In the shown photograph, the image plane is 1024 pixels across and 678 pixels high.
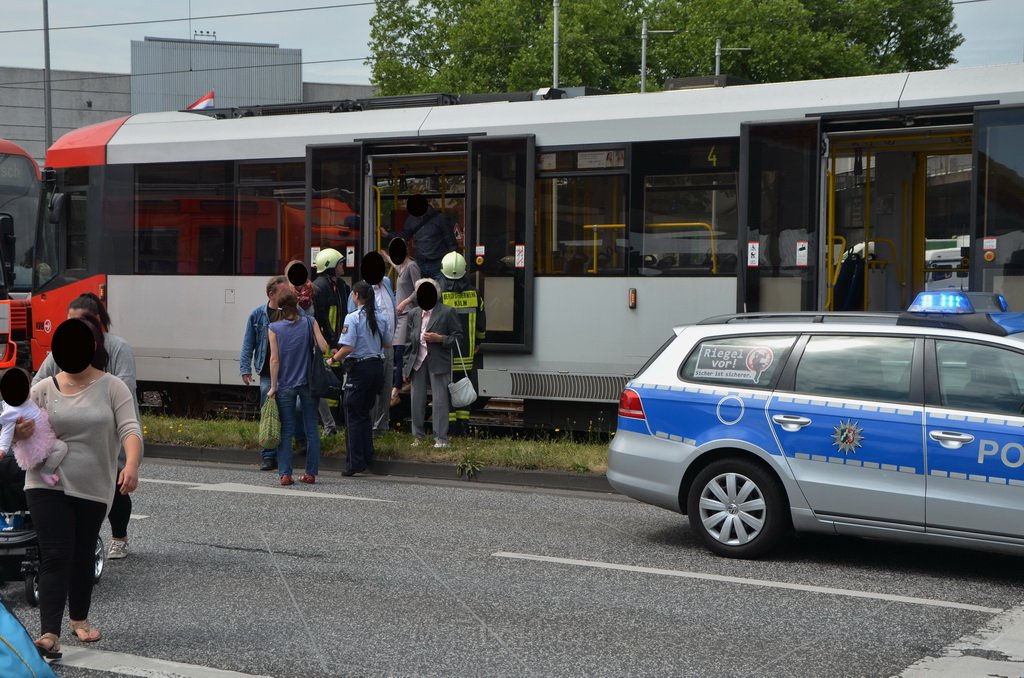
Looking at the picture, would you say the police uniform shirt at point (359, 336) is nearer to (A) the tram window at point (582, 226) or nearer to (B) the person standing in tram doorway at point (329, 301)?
(B) the person standing in tram doorway at point (329, 301)

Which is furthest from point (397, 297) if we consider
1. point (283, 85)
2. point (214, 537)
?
point (283, 85)

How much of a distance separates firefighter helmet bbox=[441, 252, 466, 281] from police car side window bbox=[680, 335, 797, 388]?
4.65 meters

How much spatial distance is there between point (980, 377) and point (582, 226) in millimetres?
6105

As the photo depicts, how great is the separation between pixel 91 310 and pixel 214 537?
2.66m

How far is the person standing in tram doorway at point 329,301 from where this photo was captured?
43.3ft

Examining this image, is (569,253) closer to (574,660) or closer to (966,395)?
(966,395)

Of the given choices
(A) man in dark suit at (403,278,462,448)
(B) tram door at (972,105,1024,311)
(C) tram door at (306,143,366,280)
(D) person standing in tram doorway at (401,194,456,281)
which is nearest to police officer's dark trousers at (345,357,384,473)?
(A) man in dark suit at (403,278,462,448)

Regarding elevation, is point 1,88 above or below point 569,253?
above

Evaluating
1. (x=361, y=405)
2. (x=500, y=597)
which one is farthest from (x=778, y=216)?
(x=500, y=597)

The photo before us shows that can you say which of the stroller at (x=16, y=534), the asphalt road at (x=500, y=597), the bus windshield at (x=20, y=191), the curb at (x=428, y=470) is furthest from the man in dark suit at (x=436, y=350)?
the bus windshield at (x=20, y=191)

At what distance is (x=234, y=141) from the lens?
15.1 metres

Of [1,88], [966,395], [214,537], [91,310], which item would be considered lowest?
[214,537]

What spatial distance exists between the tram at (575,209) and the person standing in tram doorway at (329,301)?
1.96ft

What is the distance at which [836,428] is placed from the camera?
7711 millimetres
